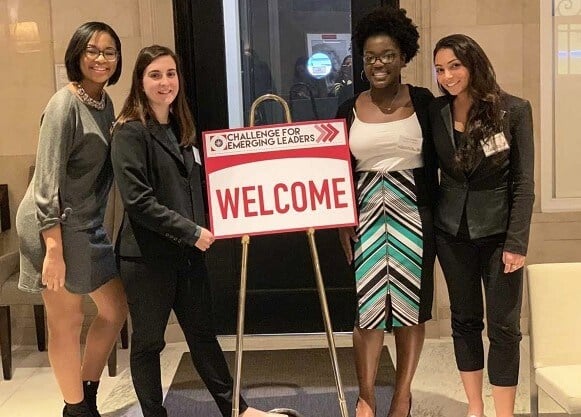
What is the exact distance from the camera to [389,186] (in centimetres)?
276

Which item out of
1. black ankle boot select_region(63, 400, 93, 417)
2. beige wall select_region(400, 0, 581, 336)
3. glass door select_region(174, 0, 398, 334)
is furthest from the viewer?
glass door select_region(174, 0, 398, 334)

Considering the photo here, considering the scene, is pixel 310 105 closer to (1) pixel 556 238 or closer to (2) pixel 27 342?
(1) pixel 556 238

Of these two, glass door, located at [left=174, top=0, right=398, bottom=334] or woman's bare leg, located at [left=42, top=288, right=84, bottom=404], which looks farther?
glass door, located at [left=174, top=0, right=398, bottom=334]

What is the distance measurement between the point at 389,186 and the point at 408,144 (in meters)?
0.17

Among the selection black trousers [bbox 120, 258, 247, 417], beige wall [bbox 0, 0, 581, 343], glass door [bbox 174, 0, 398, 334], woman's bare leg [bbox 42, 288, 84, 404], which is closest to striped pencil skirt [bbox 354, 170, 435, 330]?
black trousers [bbox 120, 258, 247, 417]

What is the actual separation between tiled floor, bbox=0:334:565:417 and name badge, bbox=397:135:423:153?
1.16 metres

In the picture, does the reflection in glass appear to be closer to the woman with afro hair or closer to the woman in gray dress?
the woman with afro hair

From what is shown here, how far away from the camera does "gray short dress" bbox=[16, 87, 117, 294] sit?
2570 millimetres

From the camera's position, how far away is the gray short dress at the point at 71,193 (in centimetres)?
257

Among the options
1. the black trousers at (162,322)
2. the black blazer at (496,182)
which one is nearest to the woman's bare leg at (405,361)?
the black blazer at (496,182)

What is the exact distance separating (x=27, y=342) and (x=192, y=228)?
85.3 inches

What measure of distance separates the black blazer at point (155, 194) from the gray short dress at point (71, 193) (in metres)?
0.12

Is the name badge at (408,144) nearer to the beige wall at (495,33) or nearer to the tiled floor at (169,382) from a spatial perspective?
the tiled floor at (169,382)

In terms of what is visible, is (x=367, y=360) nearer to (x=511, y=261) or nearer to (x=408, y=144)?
(x=511, y=261)
